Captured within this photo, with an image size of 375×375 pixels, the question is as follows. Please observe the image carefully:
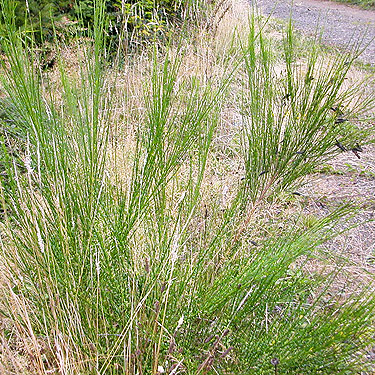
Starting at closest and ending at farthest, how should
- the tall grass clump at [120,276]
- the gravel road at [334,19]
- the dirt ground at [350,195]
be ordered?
the tall grass clump at [120,276], the dirt ground at [350,195], the gravel road at [334,19]

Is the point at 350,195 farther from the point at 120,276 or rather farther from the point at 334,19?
the point at 334,19

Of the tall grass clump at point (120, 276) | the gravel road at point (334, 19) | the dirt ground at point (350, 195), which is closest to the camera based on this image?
the tall grass clump at point (120, 276)

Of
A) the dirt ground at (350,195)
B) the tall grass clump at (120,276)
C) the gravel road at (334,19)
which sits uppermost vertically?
the tall grass clump at (120,276)

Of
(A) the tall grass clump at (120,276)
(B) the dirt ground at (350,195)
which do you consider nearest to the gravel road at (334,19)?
(B) the dirt ground at (350,195)

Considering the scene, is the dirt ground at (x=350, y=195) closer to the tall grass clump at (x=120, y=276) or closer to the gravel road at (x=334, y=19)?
the tall grass clump at (x=120, y=276)

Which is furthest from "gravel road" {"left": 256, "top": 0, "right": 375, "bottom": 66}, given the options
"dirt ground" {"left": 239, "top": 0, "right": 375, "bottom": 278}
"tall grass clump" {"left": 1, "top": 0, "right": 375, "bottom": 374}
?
"tall grass clump" {"left": 1, "top": 0, "right": 375, "bottom": 374}

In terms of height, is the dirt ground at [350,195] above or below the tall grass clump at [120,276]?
below

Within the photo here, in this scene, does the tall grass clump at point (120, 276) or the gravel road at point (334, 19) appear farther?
the gravel road at point (334, 19)

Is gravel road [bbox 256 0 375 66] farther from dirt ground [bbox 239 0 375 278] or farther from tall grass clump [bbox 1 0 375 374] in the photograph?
tall grass clump [bbox 1 0 375 374]

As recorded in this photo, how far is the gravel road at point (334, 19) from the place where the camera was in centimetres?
689

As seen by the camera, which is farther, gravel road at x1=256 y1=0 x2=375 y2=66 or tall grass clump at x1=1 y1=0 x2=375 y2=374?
gravel road at x1=256 y1=0 x2=375 y2=66

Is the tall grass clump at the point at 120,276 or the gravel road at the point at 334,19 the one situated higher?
the tall grass clump at the point at 120,276

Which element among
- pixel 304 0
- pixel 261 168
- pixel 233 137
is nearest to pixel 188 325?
pixel 261 168

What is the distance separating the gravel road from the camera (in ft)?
22.6
